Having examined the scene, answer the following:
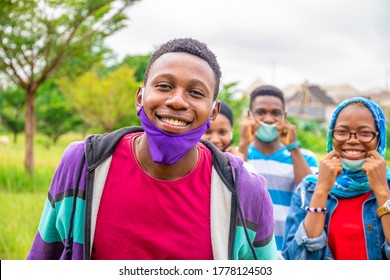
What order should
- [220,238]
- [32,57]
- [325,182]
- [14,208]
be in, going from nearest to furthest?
[220,238], [325,182], [14,208], [32,57]

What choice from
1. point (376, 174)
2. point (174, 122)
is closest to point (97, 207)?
point (174, 122)

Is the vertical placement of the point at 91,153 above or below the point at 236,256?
above

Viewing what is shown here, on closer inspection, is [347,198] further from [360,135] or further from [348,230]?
[360,135]

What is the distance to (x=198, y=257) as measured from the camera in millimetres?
1521

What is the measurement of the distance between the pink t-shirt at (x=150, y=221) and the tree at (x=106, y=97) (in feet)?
38.1

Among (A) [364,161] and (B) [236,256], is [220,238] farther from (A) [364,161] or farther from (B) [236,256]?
(A) [364,161]

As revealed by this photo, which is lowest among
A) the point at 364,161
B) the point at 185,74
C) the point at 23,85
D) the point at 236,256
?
the point at 236,256

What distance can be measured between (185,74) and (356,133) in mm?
1066

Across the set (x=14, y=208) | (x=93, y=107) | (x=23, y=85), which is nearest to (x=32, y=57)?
(x=23, y=85)

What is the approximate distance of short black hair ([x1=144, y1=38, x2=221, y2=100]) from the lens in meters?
1.58

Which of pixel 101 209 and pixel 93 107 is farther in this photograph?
pixel 93 107

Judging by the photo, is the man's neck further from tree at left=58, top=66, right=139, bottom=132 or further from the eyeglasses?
tree at left=58, top=66, right=139, bottom=132

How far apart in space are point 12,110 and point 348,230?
1968 cm

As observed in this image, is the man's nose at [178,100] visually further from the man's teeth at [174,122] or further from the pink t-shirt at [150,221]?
the pink t-shirt at [150,221]
